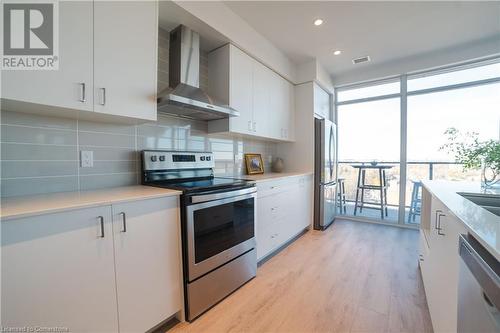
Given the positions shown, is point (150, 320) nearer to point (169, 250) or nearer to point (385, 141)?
point (169, 250)

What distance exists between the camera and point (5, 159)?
1201mm

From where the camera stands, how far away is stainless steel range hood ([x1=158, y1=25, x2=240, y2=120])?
1.77 m

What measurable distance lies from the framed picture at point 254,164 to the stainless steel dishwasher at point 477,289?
224cm

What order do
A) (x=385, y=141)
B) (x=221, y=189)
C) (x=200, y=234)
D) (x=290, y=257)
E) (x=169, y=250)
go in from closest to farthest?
(x=169, y=250)
(x=200, y=234)
(x=221, y=189)
(x=290, y=257)
(x=385, y=141)

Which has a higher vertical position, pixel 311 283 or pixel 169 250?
pixel 169 250

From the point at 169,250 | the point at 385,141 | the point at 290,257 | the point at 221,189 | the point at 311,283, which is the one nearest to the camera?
the point at 169,250

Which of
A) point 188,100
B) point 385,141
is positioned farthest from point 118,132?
point 385,141

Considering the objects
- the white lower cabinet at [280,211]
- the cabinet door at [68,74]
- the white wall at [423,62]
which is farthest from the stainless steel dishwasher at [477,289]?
the white wall at [423,62]

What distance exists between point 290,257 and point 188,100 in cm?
197

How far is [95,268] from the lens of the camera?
3.48ft

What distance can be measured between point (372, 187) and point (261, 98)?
2696mm

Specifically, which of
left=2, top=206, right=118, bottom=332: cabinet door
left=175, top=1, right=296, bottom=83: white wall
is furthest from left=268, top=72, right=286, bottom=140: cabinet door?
left=2, top=206, right=118, bottom=332: cabinet door

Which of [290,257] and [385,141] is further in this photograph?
[385,141]

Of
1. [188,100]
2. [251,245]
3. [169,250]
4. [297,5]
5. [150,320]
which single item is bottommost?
[150,320]
